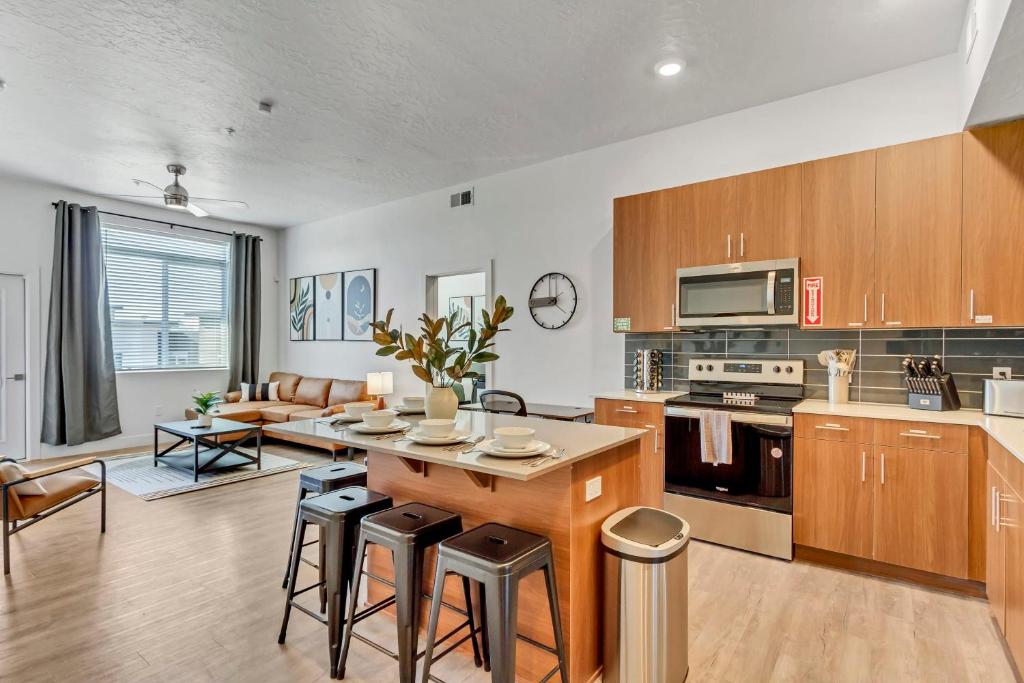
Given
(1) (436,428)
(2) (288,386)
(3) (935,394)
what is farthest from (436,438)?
(2) (288,386)

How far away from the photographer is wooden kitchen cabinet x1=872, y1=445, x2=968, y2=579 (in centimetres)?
255

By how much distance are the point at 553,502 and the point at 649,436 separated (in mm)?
1912

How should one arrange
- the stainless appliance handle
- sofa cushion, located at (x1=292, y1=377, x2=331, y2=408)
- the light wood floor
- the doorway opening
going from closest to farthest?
the light wood floor < the stainless appliance handle < the doorway opening < sofa cushion, located at (x1=292, y1=377, x2=331, y2=408)

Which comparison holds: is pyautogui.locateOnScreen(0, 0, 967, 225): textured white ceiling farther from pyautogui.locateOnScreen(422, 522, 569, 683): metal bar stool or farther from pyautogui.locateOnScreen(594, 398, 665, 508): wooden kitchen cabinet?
pyautogui.locateOnScreen(422, 522, 569, 683): metal bar stool

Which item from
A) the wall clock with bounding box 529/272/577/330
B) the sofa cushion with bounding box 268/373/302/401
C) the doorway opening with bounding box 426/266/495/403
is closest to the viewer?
the wall clock with bounding box 529/272/577/330

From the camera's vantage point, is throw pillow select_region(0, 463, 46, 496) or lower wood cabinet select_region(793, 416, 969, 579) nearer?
lower wood cabinet select_region(793, 416, 969, 579)

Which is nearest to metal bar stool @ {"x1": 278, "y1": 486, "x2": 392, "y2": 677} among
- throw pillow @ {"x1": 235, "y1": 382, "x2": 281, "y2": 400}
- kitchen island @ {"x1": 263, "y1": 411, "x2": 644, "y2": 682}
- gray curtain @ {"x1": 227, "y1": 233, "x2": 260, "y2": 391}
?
kitchen island @ {"x1": 263, "y1": 411, "x2": 644, "y2": 682}

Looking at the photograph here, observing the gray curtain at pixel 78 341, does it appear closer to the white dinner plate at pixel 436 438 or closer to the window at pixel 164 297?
the window at pixel 164 297

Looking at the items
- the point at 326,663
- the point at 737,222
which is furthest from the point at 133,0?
the point at 737,222

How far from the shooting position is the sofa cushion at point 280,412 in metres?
6.12

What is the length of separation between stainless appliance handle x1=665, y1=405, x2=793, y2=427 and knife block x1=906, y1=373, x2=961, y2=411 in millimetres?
679

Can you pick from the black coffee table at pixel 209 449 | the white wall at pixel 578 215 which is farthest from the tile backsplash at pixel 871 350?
the black coffee table at pixel 209 449

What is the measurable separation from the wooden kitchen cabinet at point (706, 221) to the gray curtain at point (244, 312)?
6.21m

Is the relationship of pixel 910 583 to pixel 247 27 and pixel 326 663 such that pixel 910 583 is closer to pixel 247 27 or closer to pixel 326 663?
pixel 326 663
